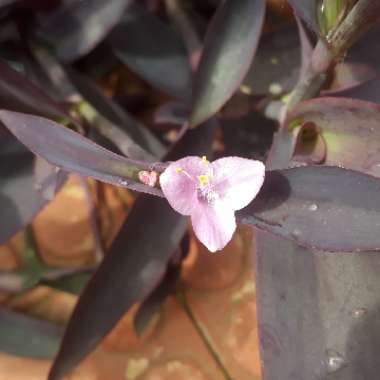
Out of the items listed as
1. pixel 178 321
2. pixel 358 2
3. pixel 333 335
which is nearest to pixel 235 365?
pixel 178 321

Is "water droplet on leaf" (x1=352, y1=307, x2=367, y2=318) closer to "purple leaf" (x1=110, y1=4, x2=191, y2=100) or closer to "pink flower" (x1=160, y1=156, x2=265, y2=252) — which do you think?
"pink flower" (x1=160, y1=156, x2=265, y2=252)

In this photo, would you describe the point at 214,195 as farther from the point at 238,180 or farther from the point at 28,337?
the point at 28,337

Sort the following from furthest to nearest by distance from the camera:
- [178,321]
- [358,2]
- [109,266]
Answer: [178,321], [109,266], [358,2]

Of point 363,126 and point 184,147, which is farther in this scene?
point 184,147

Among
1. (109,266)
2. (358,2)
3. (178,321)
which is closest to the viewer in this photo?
(358,2)

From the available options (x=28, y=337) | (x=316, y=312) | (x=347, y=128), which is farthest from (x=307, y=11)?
(x=28, y=337)

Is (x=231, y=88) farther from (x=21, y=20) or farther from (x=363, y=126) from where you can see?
(x=21, y=20)

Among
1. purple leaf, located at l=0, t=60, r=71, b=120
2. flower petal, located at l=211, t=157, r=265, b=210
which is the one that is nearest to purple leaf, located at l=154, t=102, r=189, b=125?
purple leaf, located at l=0, t=60, r=71, b=120
